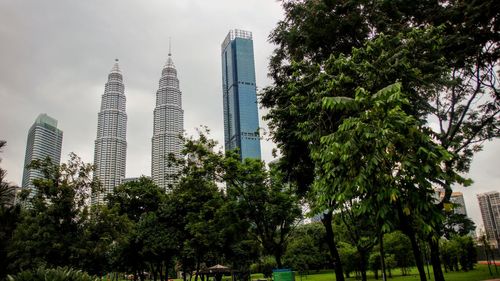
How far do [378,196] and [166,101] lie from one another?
362 ft

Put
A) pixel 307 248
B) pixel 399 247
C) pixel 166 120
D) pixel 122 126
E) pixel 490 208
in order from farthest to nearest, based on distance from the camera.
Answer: pixel 122 126
pixel 166 120
pixel 490 208
pixel 307 248
pixel 399 247

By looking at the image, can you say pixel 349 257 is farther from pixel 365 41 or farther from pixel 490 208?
pixel 490 208

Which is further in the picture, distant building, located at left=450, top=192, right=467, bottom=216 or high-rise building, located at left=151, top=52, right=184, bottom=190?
high-rise building, located at left=151, top=52, right=184, bottom=190

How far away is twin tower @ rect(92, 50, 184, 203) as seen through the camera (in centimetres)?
8481

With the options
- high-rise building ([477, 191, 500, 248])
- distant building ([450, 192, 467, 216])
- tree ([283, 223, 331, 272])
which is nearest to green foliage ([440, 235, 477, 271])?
distant building ([450, 192, 467, 216])

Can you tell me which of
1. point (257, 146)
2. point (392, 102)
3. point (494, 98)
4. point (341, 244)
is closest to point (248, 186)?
point (494, 98)

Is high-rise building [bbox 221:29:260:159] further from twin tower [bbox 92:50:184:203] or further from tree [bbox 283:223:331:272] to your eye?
tree [bbox 283:223:331:272]

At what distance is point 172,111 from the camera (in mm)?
106250

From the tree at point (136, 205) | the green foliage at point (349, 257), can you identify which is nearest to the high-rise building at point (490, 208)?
the green foliage at point (349, 257)

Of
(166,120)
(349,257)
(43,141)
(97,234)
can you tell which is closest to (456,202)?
(349,257)

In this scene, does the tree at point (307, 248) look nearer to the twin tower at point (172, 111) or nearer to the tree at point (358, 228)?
the tree at point (358, 228)

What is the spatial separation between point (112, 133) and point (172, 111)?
19.2 metres

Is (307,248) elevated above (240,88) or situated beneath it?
situated beneath

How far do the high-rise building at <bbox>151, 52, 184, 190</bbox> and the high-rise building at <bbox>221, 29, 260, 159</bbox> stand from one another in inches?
628
